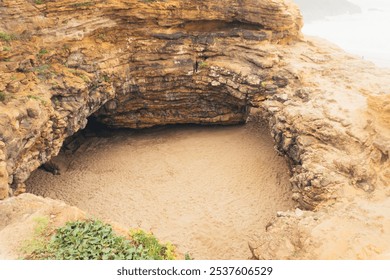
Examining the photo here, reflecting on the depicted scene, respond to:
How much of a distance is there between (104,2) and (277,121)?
833 centimetres

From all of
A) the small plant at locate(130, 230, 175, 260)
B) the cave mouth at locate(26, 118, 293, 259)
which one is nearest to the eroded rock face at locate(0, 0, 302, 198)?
the cave mouth at locate(26, 118, 293, 259)

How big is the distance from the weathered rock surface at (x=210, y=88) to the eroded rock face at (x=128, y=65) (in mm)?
46

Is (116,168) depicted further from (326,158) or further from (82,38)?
(326,158)

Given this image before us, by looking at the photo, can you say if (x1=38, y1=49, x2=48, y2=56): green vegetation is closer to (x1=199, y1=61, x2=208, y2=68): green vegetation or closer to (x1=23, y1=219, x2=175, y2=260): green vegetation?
(x1=199, y1=61, x2=208, y2=68): green vegetation

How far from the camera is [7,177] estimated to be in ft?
33.5

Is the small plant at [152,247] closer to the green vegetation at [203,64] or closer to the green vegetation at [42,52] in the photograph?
the green vegetation at [42,52]

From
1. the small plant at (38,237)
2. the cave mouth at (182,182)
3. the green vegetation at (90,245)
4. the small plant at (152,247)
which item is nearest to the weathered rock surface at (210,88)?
the cave mouth at (182,182)

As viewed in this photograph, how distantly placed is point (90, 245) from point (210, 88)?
11.0 m

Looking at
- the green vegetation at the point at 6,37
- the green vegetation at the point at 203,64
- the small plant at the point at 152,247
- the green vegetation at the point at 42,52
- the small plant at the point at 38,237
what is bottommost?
the small plant at the point at 152,247

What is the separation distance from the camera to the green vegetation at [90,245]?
697cm

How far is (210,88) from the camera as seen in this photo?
16.9m

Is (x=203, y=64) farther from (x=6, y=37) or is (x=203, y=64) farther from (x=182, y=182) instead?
(x=6, y=37)

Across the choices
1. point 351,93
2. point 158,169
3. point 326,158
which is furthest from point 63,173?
point 351,93

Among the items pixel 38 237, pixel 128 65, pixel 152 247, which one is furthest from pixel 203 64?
pixel 38 237
